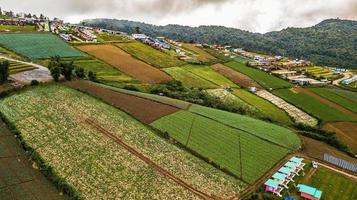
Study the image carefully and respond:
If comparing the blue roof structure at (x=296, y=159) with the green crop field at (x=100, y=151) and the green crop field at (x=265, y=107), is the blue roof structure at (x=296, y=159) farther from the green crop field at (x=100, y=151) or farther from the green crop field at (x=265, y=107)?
the green crop field at (x=265, y=107)

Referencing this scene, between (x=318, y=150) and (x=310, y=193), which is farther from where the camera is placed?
(x=318, y=150)

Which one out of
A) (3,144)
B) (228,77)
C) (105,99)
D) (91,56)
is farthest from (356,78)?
(3,144)

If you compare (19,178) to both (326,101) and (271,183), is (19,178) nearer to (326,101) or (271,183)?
(271,183)

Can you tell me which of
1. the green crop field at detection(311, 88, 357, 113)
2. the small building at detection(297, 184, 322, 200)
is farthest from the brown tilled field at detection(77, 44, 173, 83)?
the small building at detection(297, 184, 322, 200)

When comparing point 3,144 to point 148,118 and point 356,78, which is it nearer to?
point 148,118

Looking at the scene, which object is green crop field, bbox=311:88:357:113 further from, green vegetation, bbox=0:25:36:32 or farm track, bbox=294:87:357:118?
green vegetation, bbox=0:25:36:32

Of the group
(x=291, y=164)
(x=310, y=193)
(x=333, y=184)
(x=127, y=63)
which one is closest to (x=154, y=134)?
(x=291, y=164)
